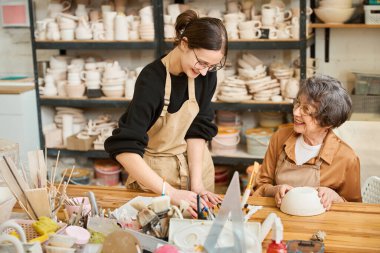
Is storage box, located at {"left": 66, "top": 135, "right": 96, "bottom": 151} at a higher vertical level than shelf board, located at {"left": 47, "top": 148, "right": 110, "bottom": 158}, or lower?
higher

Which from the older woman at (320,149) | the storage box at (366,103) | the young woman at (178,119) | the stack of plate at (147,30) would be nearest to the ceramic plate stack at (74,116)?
the stack of plate at (147,30)

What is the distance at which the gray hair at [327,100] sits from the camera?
7.31 feet

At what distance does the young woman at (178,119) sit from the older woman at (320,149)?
1.06ft

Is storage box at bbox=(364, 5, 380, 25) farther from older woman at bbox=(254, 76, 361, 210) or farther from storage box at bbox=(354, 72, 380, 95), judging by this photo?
older woman at bbox=(254, 76, 361, 210)

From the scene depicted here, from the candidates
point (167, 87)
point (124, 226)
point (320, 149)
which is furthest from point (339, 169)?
point (124, 226)

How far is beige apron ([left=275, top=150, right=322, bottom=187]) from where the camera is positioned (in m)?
2.27

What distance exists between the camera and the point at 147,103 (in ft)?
6.90

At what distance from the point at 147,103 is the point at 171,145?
0.30 metres

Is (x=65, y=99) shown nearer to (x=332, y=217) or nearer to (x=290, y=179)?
(x=290, y=179)

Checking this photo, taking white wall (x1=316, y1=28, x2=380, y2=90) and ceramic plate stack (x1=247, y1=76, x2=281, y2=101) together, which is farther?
white wall (x1=316, y1=28, x2=380, y2=90)

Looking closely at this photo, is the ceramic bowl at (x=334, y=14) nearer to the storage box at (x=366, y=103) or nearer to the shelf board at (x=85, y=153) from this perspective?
the storage box at (x=366, y=103)

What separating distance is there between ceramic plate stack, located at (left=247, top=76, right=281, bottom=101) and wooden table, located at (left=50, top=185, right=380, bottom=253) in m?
1.91

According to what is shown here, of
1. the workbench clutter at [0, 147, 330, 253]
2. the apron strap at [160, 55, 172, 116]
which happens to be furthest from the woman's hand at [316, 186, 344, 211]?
the apron strap at [160, 55, 172, 116]

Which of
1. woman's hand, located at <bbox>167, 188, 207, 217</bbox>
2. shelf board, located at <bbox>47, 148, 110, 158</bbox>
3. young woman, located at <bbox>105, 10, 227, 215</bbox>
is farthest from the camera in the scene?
shelf board, located at <bbox>47, 148, 110, 158</bbox>
